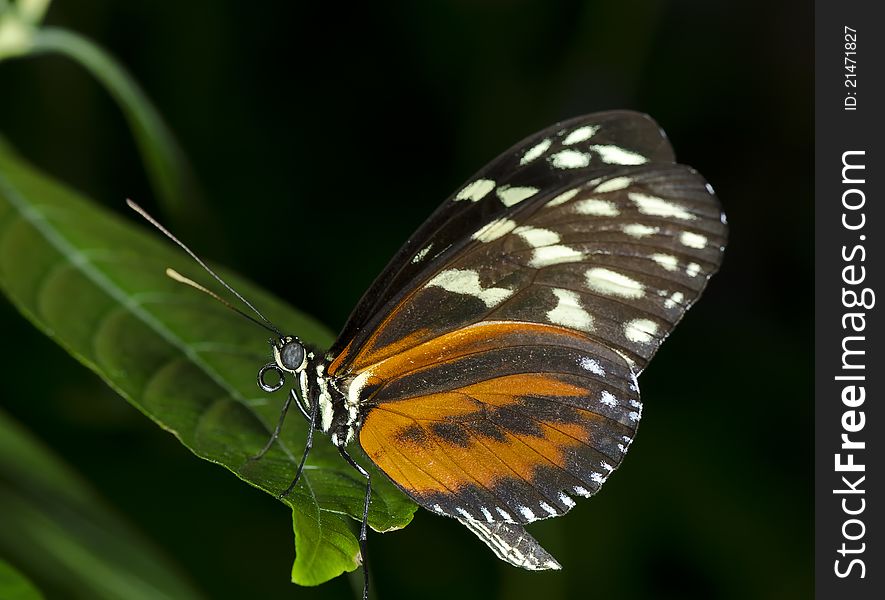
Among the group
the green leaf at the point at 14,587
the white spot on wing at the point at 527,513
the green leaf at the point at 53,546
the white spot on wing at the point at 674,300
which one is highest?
the white spot on wing at the point at 674,300

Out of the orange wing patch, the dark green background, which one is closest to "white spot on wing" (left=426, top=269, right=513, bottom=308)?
the orange wing patch

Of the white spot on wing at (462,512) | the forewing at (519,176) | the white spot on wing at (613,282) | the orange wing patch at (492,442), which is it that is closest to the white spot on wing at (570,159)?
the forewing at (519,176)

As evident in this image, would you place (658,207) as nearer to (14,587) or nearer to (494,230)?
(494,230)

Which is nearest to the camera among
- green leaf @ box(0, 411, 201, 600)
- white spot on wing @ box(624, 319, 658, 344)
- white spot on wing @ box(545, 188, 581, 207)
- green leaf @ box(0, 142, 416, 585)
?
green leaf @ box(0, 142, 416, 585)

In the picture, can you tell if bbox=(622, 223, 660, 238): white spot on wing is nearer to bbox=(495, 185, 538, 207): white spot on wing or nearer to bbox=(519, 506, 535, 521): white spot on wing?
bbox=(495, 185, 538, 207): white spot on wing

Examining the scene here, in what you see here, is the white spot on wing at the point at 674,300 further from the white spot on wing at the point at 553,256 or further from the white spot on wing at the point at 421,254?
the white spot on wing at the point at 421,254

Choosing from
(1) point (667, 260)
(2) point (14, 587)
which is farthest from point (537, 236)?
(2) point (14, 587)
